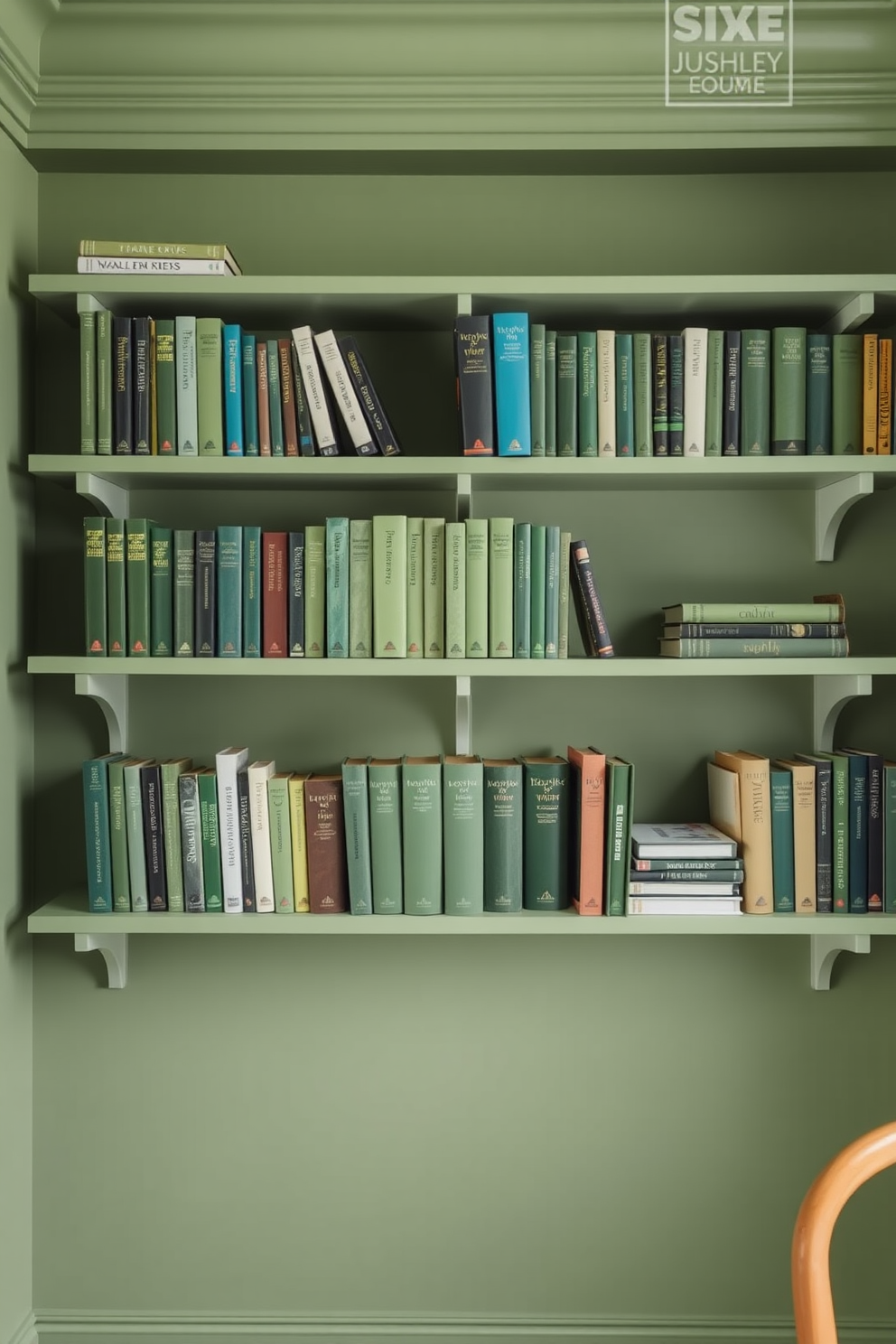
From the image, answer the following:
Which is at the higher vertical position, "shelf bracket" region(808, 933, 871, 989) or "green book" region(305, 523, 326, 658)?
"green book" region(305, 523, 326, 658)

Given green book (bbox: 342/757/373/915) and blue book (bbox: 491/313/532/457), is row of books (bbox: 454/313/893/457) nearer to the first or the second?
blue book (bbox: 491/313/532/457)

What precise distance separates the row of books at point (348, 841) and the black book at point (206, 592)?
0.65ft

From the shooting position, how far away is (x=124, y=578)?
1657mm

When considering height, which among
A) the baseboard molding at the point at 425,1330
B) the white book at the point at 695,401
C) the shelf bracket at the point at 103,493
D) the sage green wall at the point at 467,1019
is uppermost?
the white book at the point at 695,401

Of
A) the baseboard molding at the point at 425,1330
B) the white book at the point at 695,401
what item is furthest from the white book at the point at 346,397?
the baseboard molding at the point at 425,1330

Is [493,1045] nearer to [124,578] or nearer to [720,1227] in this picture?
[720,1227]

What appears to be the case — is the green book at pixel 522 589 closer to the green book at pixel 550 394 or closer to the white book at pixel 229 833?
the green book at pixel 550 394

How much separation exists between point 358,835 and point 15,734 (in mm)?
666

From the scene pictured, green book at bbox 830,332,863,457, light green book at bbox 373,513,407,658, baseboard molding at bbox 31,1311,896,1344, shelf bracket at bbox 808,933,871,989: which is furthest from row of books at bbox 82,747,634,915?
baseboard molding at bbox 31,1311,896,1344

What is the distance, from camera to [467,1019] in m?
1.86

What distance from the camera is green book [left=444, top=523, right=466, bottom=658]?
1.62m

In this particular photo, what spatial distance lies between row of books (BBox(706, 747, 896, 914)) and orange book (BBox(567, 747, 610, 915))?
0.82 feet

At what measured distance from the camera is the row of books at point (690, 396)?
1.63 meters

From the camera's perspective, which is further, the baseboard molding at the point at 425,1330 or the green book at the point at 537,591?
the baseboard molding at the point at 425,1330
